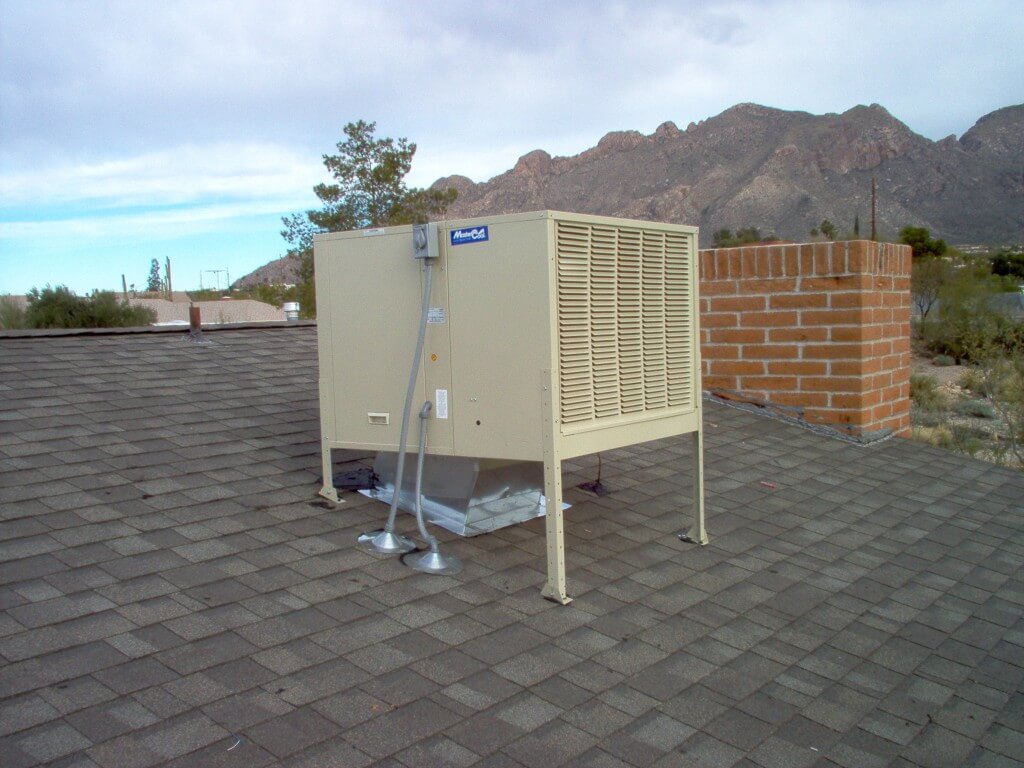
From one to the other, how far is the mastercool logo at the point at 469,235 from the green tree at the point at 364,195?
2800cm

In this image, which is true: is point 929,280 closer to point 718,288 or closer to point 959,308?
point 959,308

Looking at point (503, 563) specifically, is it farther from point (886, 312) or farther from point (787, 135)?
point (787, 135)

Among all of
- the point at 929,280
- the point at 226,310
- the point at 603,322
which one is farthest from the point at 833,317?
the point at 929,280

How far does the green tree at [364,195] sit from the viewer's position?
31.5 meters

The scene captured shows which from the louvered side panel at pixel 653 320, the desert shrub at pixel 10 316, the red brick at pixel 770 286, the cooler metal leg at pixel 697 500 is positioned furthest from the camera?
the desert shrub at pixel 10 316

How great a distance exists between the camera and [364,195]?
32125 mm

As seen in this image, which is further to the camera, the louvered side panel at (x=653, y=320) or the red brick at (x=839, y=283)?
the red brick at (x=839, y=283)

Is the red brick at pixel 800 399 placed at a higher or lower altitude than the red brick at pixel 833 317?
lower

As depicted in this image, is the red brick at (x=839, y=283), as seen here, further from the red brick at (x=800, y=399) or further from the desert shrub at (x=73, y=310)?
the desert shrub at (x=73, y=310)

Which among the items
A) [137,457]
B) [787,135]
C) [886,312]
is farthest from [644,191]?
[137,457]

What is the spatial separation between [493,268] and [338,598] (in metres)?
1.41

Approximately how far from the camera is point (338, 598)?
129 inches

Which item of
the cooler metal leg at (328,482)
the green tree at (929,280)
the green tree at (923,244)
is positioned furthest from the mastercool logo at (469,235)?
the green tree at (923,244)

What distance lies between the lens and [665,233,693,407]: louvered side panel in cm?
419
